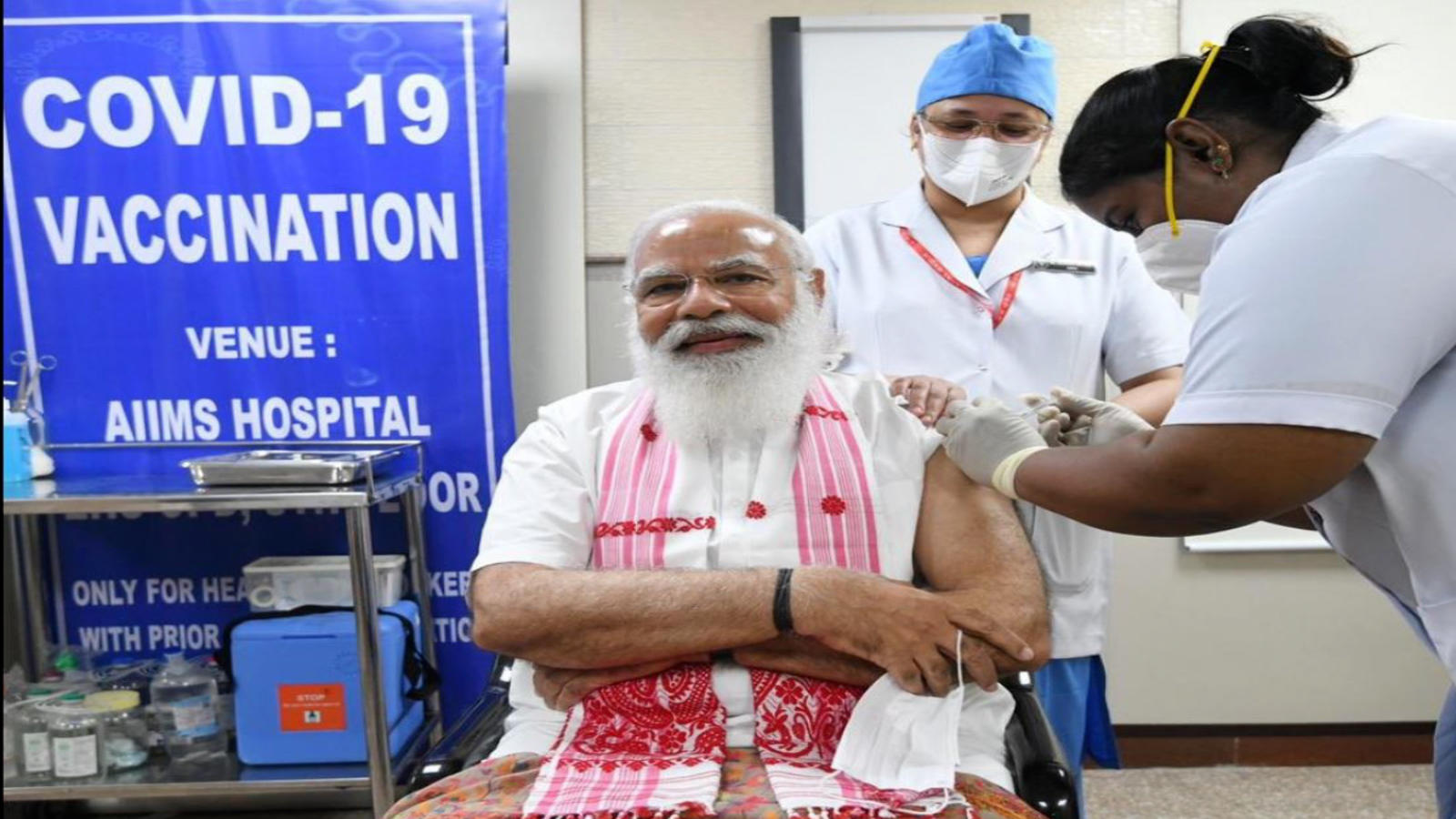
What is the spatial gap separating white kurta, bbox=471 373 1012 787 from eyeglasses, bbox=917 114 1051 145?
53 centimetres

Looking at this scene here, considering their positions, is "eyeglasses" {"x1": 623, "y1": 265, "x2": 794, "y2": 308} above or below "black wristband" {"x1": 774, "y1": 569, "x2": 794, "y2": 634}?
above

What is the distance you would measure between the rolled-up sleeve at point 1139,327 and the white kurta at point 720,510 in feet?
1.81

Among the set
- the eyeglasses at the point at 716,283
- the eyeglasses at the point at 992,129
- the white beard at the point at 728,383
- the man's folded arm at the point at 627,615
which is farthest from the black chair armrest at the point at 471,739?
the eyeglasses at the point at 992,129

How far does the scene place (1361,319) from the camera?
1.00m

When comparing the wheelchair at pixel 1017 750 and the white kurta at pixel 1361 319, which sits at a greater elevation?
the white kurta at pixel 1361 319

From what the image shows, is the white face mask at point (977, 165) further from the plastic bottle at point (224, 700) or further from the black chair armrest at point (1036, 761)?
the plastic bottle at point (224, 700)

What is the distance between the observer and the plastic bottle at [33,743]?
2.46 m

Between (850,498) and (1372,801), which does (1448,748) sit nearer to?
(850,498)

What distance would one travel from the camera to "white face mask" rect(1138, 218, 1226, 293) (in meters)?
1.31

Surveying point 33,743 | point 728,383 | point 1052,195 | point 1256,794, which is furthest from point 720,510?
point 1256,794

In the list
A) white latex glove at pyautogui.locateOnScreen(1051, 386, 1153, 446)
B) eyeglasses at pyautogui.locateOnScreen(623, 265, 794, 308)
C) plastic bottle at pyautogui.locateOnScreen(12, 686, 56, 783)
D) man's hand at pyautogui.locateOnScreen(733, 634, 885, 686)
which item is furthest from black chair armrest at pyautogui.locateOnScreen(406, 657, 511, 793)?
plastic bottle at pyautogui.locateOnScreen(12, 686, 56, 783)

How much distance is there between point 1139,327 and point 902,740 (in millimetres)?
1031

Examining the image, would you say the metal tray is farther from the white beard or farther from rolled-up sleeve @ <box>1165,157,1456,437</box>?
rolled-up sleeve @ <box>1165,157,1456,437</box>

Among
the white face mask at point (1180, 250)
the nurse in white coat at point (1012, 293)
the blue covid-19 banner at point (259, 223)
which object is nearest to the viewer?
the white face mask at point (1180, 250)
